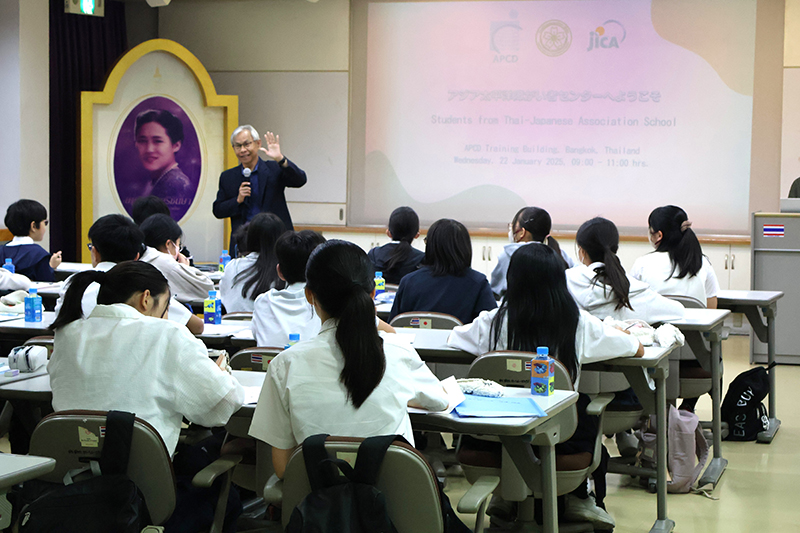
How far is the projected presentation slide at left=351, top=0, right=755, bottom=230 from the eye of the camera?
8.35m

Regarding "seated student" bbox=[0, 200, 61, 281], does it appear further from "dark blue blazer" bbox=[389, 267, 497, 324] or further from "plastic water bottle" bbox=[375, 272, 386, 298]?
"dark blue blazer" bbox=[389, 267, 497, 324]

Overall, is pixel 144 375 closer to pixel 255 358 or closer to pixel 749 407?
pixel 255 358

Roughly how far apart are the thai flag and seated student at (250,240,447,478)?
5.51m

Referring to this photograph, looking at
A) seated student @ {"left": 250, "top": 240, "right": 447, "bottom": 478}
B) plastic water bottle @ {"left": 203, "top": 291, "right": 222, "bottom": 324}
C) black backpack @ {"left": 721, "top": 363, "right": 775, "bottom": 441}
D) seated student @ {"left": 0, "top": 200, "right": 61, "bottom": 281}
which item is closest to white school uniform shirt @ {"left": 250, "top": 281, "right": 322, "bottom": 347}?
plastic water bottle @ {"left": 203, "top": 291, "right": 222, "bottom": 324}

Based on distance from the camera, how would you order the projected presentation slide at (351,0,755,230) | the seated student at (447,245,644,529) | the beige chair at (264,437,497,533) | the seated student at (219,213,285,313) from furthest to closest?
the projected presentation slide at (351,0,755,230), the seated student at (219,213,285,313), the seated student at (447,245,644,529), the beige chair at (264,437,497,533)

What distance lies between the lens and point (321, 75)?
29.8 ft

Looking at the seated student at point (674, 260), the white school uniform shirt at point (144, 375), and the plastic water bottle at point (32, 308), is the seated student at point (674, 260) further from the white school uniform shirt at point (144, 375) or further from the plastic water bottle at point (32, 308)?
the plastic water bottle at point (32, 308)

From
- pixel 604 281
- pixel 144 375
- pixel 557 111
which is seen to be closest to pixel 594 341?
pixel 604 281

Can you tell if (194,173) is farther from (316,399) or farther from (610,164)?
(316,399)

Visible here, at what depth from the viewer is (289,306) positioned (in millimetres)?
3625

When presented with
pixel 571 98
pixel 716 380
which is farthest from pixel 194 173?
pixel 716 380

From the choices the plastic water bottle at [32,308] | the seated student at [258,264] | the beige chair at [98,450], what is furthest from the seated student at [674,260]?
the beige chair at [98,450]

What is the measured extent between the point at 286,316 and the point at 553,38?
5961mm

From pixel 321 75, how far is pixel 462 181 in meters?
1.85
